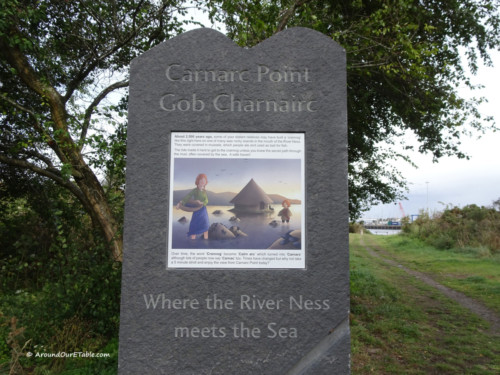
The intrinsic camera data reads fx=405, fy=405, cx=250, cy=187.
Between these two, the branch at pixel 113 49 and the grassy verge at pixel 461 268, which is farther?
the grassy verge at pixel 461 268

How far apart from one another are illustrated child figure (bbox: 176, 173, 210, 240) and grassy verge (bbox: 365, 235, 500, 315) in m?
6.77

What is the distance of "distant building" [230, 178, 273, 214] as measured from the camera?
309cm

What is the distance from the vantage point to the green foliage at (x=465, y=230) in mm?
14462

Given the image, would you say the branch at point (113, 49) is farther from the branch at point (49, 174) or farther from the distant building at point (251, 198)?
the distant building at point (251, 198)

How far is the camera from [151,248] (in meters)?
2.99

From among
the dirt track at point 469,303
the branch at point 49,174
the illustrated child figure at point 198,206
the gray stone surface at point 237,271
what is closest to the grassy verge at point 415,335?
the dirt track at point 469,303

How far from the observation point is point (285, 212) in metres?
3.05

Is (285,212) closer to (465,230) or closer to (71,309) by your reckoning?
(71,309)

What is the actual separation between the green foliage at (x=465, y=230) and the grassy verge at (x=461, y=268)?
1.31 ft

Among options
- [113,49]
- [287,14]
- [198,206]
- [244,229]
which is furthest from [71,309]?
[287,14]

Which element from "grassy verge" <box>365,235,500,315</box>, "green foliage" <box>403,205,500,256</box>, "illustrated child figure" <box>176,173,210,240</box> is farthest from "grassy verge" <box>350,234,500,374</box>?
"green foliage" <box>403,205,500,256</box>

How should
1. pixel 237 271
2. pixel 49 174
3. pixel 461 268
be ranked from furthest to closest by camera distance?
pixel 461 268 → pixel 49 174 → pixel 237 271

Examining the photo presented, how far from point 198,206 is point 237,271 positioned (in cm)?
57

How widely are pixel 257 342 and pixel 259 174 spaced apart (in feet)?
4.05
